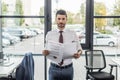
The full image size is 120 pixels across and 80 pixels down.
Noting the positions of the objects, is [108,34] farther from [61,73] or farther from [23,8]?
[61,73]

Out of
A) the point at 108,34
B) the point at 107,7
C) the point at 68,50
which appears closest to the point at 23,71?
the point at 68,50

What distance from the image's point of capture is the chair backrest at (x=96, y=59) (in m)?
4.31

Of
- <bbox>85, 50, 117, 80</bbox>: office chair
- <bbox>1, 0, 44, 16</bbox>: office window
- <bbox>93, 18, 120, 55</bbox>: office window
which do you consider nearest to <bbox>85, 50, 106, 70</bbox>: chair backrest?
<bbox>85, 50, 117, 80</bbox>: office chair

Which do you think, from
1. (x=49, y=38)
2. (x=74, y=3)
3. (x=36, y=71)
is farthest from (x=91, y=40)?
(x=49, y=38)

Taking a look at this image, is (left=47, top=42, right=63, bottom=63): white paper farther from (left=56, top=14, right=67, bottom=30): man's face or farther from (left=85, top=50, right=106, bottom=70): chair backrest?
(left=85, top=50, right=106, bottom=70): chair backrest

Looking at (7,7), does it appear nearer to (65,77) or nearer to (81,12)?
(81,12)

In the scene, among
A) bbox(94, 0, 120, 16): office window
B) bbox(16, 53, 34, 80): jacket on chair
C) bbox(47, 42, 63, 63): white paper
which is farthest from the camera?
bbox(94, 0, 120, 16): office window

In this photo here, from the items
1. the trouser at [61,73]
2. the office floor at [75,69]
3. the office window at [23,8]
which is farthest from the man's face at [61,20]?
the office floor at [75,69]

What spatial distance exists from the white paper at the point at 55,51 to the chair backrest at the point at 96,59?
163 cm

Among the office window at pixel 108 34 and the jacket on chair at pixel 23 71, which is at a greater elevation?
the office window at pixel 108 34

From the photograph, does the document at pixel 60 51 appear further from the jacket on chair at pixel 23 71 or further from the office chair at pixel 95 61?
the office chair at pixel 95 61

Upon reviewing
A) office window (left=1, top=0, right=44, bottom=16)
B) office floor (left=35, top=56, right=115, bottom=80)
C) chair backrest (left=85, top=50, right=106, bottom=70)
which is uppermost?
office window (left=1, top=0, right=44, bottom=16)

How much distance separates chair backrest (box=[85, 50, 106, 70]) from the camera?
4.31m

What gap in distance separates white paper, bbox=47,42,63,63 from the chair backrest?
64.1 inches
